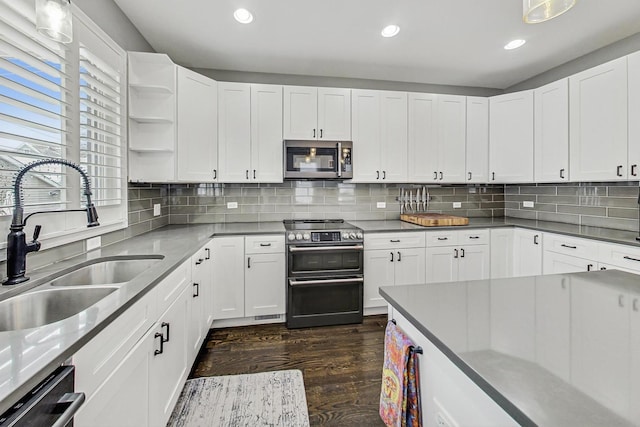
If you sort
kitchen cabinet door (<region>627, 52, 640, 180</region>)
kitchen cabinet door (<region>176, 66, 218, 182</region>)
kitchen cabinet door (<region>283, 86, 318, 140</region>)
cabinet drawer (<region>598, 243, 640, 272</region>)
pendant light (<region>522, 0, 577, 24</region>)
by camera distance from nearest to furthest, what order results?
pendant light (<region>522, 0, 577, 24</region>) < cabinet drawer (<region>598, 243, 640, 272</region>) < kitchen cabinet door (<region>627, 52, 640, 180</region>) < kitchen cabinet door (<region>176, 66, 218, 182</region>) < kitchen cabinet door (<region>283, 86, 318, 140</region>)

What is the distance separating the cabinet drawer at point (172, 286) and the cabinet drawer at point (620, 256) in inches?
125

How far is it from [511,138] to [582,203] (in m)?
0.98

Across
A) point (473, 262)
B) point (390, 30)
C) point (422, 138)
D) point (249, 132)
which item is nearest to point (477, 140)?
point (422, 138)

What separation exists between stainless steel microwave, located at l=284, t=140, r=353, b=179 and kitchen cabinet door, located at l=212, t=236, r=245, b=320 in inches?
35.6

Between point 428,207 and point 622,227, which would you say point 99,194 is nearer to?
point 428,207

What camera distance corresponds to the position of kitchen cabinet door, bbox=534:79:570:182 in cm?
308

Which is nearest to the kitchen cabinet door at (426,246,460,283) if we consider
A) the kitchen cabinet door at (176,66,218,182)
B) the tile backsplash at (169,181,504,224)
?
the tile backsplash at (169,181,504,224)

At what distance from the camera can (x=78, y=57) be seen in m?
1.80

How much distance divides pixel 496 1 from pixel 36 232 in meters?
3.13

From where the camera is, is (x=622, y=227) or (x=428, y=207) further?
(x=428, y=207)

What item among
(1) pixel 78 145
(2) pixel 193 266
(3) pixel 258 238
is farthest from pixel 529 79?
(1) pixel 78 145

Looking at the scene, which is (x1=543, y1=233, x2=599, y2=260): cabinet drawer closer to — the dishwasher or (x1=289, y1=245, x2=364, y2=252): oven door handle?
(x1=289, y1=245, x2=364, y2=252): oven door handle

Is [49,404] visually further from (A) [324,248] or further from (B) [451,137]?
(B) [451,137]

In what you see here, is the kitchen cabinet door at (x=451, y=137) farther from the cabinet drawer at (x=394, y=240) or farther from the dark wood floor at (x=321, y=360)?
the dark wood floor at (x=321, y=360)
